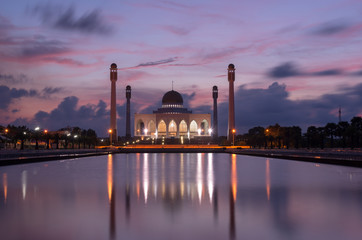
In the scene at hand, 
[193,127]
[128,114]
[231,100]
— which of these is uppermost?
[231,100]

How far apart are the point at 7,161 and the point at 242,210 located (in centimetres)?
2010

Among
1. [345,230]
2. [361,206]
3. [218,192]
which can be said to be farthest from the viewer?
[218,192]

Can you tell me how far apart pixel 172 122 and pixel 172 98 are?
5.66 m

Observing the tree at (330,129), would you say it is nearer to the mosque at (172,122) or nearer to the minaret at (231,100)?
the minaret at (231,100)

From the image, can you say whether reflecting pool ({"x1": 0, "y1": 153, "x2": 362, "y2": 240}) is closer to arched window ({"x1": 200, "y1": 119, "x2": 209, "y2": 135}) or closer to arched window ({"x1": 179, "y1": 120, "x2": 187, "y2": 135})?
arched window ({"x1": 179, "y1": 120, "x2": 187, "y2": 135})

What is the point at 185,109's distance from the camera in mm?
100562

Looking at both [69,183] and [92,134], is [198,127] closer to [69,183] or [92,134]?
[92,134]

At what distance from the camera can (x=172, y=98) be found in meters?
100

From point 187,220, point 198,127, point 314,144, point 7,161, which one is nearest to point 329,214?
point 187,220

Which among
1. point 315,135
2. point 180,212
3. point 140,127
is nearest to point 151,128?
point 140,127

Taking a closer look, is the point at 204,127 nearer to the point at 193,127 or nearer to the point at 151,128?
the point at 193,127

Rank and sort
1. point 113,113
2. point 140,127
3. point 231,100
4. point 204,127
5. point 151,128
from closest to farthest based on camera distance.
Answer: point 231,100, point 113,113, point 204,127, point 140,127, point 151,128

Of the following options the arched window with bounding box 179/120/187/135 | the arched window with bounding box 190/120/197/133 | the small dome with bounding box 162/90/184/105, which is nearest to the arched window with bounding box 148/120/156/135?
the small dome with bounding box 162/90/184/105

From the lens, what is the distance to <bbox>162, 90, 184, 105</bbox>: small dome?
10038cm
